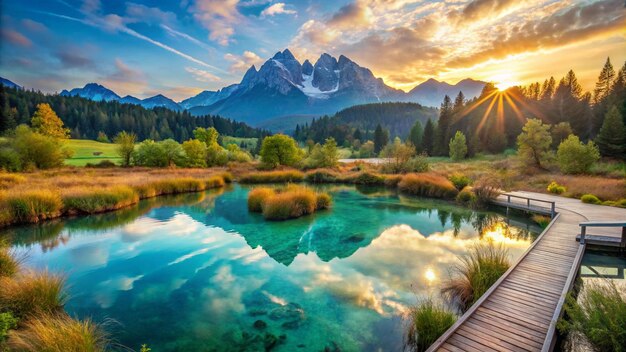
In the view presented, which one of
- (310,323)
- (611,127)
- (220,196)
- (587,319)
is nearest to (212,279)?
(310,323)

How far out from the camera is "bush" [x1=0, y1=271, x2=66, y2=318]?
20.1 ft

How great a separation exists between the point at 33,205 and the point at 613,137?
2294 inches

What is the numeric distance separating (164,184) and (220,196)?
5.51 m

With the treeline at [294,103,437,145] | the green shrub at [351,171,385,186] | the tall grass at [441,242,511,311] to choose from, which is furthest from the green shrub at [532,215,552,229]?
the treeline at [294,103,437,145]

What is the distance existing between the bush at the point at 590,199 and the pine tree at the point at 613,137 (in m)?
26.1

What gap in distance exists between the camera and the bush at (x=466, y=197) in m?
21.5

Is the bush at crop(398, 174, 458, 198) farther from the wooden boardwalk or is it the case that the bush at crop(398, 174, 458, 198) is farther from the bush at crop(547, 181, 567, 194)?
the wooden boardwalk

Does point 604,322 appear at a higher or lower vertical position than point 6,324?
higher

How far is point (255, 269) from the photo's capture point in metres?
10.6

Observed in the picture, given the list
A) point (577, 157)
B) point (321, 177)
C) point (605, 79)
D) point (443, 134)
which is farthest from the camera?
point (443, 134)

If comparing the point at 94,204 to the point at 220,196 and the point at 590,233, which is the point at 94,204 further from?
the point at 590,233

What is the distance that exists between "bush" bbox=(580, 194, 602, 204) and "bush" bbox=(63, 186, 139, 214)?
32132 millimetres

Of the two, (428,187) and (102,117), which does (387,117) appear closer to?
(102,117)

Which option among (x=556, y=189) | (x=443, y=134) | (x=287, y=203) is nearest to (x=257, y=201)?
(x=287, y=203)
